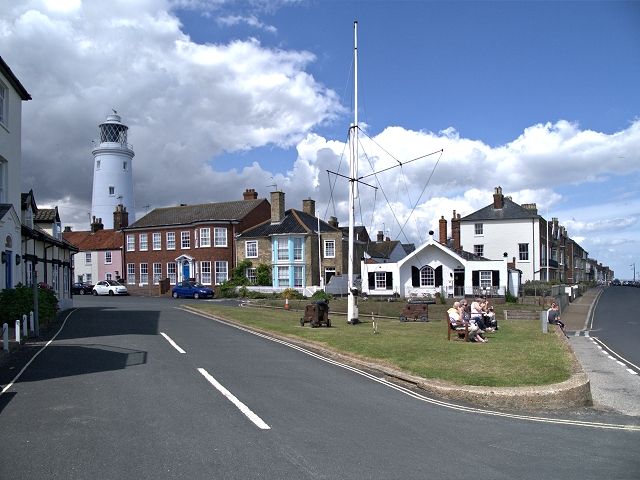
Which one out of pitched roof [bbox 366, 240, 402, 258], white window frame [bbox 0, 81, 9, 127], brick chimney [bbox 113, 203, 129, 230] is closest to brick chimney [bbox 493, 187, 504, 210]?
pitched roof [bbox 366, 240, 402, 258]

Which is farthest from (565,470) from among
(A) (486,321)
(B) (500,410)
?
(A) (486,321)

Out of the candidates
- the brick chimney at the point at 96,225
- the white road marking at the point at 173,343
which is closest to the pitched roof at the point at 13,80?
the white road marking at the point at 173,343

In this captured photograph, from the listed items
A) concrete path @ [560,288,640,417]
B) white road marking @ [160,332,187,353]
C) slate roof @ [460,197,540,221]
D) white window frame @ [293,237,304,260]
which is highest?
slate roof @ [460,197,540,221]

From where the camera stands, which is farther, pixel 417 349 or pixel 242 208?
pixel 242 208

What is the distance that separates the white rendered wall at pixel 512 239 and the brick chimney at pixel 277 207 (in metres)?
21.8

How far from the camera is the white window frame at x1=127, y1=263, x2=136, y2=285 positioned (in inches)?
2537

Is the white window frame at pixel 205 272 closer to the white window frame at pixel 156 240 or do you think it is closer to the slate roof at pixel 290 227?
the slate roof at pixel 290 227

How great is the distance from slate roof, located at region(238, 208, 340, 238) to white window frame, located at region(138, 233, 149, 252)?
11.7 m

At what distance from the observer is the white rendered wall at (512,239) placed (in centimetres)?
6319

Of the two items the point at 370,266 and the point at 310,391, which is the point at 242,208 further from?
the point at 310,391

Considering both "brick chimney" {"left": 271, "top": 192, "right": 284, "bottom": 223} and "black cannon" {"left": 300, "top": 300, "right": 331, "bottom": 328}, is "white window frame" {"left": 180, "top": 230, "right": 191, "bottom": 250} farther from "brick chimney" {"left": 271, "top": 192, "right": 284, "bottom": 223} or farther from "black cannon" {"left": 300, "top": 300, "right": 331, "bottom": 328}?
"black cannon" {"left": 300, "top": 300, "right": 331, "bottom": 328}

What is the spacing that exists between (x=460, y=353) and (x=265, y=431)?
28.1 ft

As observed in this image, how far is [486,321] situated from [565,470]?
16391 mm

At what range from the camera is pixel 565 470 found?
6512 millimetres
